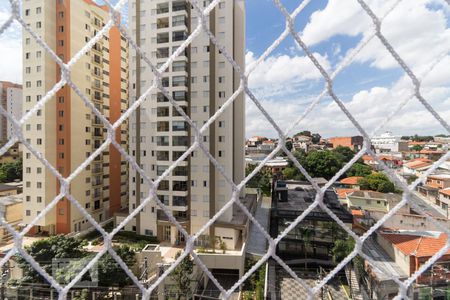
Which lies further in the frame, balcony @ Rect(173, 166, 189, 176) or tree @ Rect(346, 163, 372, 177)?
tree @ Rect(346, 163, 372, 177)

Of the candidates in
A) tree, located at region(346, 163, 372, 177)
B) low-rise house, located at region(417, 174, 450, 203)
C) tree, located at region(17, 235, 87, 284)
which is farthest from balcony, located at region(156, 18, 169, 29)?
tree, located at region(346, 163, 372, 177)

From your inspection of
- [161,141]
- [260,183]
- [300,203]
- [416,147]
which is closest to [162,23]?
[161,141]

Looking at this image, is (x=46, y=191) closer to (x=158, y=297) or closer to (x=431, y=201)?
(x=158, y=297)

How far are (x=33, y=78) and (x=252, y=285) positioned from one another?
500 centimetres

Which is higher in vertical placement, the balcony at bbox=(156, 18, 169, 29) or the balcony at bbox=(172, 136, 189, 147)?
the balcony at bbox=(156, 18, 169, 29)

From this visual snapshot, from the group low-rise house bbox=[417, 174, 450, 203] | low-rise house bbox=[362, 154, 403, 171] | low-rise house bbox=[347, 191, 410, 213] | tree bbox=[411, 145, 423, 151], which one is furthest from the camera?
tree bbox=[411, 145, 423, 151]

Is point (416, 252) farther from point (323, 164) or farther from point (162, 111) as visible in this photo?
point (323, 164)

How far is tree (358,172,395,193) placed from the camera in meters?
7.21

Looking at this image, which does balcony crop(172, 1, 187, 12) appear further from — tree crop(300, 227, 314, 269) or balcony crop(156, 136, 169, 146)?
tree crop(300, 227, 314, 269)

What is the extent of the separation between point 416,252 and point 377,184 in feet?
15.7

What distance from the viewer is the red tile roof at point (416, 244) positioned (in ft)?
10.1

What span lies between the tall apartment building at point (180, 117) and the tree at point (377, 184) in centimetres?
539

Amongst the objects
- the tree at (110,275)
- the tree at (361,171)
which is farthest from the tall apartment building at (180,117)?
the tree at (361,171)

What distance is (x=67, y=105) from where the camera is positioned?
4.45 metres
